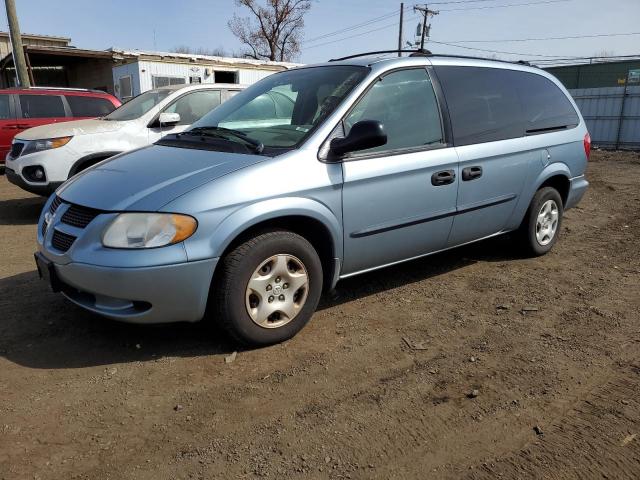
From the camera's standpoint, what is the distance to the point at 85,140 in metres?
6.72

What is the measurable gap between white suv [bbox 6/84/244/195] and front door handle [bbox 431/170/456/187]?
3619mm

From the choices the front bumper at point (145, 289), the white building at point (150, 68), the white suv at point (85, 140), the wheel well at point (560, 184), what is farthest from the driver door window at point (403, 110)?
the white building at point (150, 68)

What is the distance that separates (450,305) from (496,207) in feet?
3.30

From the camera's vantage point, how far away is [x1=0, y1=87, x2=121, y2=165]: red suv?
10.4 meters

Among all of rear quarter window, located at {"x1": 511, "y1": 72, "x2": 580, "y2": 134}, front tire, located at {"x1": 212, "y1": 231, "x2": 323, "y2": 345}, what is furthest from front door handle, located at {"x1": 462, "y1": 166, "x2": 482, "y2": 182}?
front tire, located at {"x1": 212, "y1": 231, "x2": 323, "y2": 345}

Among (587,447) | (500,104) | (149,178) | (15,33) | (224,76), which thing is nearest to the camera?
(587,447)

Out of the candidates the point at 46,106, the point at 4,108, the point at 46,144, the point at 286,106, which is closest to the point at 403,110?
the point at 286,106

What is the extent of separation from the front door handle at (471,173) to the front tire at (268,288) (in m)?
1.44

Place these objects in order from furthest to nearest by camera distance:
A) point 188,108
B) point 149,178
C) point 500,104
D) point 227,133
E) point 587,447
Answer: point 188,108, point 500,104, point 227,133, point 149,178, point 587,447

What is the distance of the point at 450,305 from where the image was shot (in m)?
4.02

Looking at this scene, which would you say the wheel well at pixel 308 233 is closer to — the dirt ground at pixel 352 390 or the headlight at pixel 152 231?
the headlight at pixel 152 231

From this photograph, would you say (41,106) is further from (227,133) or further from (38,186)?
(227,133)

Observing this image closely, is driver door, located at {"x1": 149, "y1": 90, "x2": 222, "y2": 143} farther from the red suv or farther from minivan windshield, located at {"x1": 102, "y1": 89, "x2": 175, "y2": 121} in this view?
the red suv

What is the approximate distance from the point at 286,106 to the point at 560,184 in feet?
9.67
